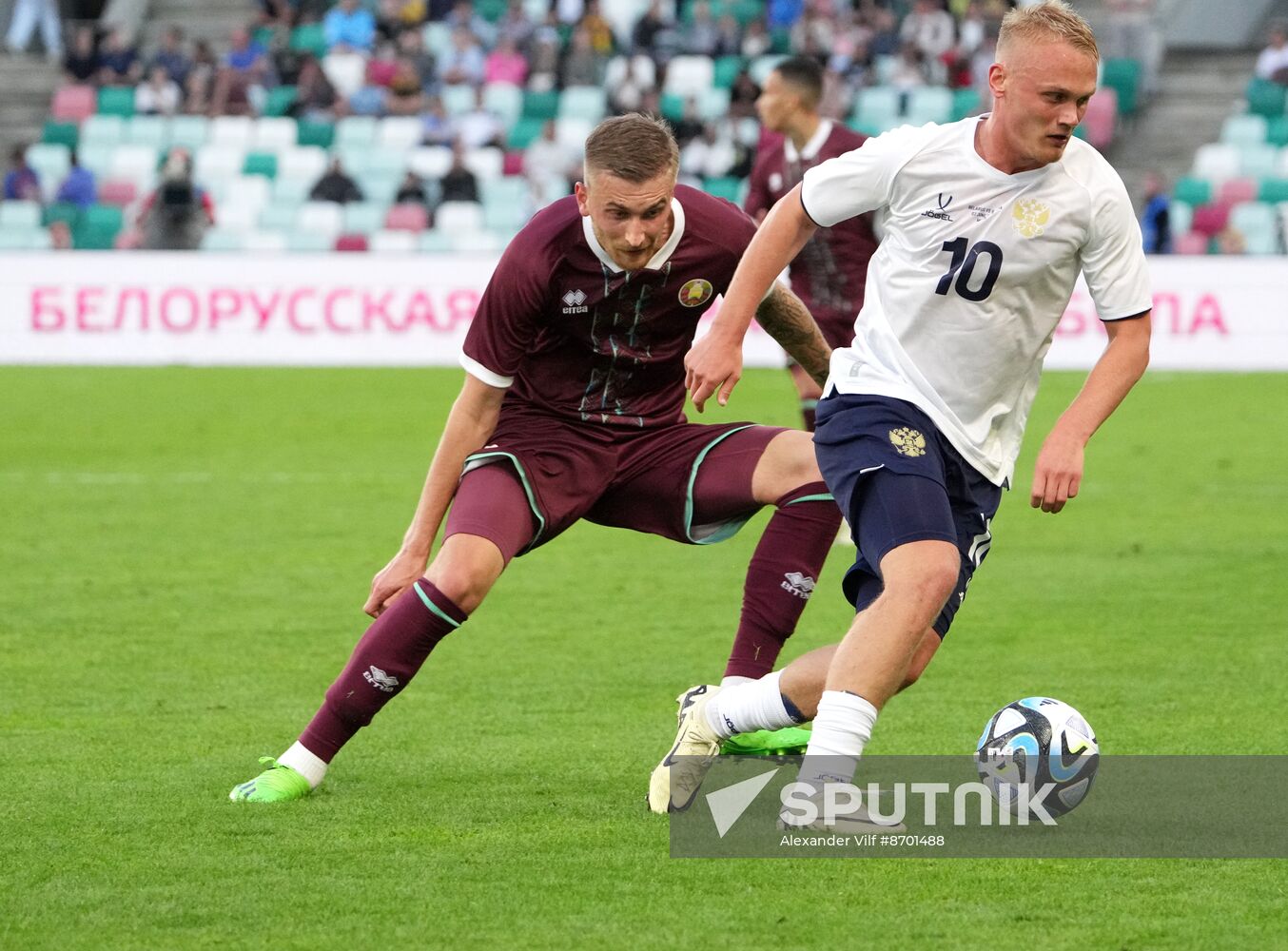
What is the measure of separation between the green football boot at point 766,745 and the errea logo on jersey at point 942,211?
1.59 m

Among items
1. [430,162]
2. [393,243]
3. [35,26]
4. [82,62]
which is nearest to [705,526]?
[393,243]

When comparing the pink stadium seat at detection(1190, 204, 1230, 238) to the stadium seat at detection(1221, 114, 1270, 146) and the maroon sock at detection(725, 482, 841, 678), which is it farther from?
the maroon sock at detection(725, 482, 841, 678)

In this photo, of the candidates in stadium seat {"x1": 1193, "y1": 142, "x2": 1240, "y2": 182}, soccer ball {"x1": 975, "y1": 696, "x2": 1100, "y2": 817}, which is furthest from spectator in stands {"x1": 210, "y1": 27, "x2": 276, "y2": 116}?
soccer ball {"x1": 975, "y1": 696, "x2": 1100, "y2": 817}

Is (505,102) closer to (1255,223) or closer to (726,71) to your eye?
(726,71)

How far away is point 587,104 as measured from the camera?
1038 inches

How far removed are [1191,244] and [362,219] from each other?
31.7 feet

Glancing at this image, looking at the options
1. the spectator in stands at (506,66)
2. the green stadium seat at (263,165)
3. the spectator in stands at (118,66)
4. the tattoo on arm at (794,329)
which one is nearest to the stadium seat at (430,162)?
the green stadium seat at (263,165)

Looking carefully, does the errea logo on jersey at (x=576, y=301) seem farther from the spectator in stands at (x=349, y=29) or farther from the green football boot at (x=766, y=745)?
the spectator in stands at (x=349, y=29)

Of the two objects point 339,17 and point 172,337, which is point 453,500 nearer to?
point 172,337

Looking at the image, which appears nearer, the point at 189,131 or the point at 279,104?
the point at 189,131

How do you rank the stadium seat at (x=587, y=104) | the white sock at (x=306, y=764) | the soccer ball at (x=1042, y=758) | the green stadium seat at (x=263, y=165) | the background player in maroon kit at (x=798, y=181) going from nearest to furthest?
the soccer ball at (x=1042, y=758) → the white sock at (x=306, y=764) → the background player in maroon kit at (x=798, y=181) → the green stadium seat at (x=263, y=165) → the stadium seat at (x=587, y=104)

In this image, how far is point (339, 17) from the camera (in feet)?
92.3

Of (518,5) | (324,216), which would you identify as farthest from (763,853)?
(518,5)

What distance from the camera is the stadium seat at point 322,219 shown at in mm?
24312
